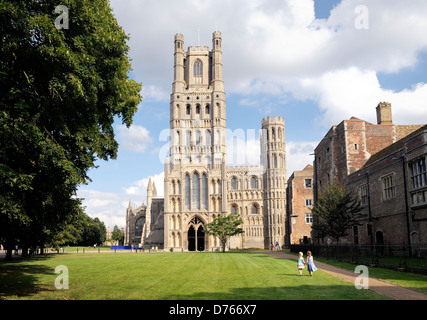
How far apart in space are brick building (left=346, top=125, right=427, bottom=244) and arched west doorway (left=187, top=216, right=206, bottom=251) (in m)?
44.0

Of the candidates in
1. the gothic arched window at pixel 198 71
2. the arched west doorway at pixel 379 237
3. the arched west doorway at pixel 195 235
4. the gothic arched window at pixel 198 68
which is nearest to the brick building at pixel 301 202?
the arched west doorway at pixel 195 235

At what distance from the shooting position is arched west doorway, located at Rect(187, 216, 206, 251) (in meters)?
73.4

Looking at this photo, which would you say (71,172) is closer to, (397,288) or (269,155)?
(397,288)

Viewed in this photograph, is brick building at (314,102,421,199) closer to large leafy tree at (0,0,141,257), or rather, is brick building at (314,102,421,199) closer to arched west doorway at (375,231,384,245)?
arched west doorway at (375,231,384,245)

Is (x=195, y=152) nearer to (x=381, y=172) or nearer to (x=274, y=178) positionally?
(x=274, y=178)

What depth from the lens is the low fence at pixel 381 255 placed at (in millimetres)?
18359

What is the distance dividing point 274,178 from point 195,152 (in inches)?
833

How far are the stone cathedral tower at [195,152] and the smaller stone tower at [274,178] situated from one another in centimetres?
1596

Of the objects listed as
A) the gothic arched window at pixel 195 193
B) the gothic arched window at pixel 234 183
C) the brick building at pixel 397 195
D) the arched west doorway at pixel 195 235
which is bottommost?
the arched west doorway at pixel 195 235

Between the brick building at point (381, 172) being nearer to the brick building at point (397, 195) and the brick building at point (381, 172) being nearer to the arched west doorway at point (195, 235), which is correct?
the brick building at point (397, 195)

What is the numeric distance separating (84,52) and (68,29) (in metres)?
1.03

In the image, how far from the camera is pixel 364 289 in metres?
12.6

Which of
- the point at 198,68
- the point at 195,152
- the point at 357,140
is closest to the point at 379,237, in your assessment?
the point at 357,140
